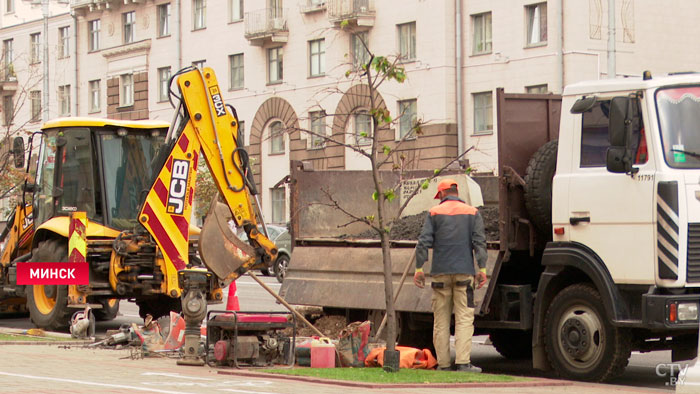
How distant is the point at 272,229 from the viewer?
1641 inches

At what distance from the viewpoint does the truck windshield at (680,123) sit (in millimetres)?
12766

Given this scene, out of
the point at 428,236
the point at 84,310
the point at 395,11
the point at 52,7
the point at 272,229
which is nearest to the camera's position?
the point at 428,236

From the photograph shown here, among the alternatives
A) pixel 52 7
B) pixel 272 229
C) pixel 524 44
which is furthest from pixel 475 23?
pixel 52 7

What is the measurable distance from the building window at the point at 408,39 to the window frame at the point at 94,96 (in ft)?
68.6

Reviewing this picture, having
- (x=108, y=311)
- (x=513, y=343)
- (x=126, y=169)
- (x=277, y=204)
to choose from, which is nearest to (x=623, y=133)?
(x=513, y=343)

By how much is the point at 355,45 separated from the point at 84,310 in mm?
32064

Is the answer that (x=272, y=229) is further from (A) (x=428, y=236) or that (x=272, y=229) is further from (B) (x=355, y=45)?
(A) (x=428, y=236)

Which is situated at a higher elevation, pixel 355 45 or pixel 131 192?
pixel 355 45

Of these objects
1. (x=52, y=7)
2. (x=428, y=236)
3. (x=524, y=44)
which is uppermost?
(x=52, y=7)

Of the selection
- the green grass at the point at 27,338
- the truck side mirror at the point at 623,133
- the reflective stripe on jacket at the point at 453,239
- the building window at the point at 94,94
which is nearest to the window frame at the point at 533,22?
the building window at the point at 94,94

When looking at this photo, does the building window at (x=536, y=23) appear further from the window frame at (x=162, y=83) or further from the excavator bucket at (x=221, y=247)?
the excavator bucket at (x=221, y=247)

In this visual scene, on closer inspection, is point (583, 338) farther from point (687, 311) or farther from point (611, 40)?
point (611, 40)

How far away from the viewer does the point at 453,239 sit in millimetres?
13812

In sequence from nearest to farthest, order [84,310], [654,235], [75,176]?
[654,235]
[84,310]
[75,176]
